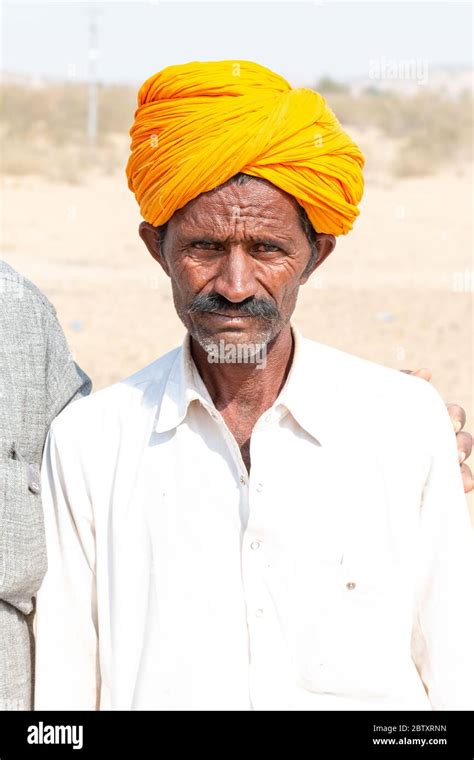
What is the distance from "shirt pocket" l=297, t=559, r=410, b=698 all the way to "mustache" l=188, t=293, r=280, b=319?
574 millimetres

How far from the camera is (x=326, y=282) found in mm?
13125

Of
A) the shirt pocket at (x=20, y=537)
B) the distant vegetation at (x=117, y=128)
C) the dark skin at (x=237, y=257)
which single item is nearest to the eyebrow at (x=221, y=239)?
the dark skin at (x=237, y=257)

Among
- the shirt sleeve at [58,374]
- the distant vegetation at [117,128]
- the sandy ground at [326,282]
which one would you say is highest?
the shirt sleeve at [58,374]

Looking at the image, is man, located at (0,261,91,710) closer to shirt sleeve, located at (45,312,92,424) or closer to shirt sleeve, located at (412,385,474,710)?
shirt sleeve, located at (45,312,92,424)

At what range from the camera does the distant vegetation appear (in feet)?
77.7

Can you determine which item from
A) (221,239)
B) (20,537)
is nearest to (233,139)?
(221,239)

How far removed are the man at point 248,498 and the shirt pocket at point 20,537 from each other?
0.12 ft

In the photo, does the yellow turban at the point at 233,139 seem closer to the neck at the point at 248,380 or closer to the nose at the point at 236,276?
the nose at the point at 236,276

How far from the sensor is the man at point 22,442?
2.74 meters

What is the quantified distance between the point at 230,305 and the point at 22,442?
0.59 m

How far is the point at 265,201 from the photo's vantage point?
8.90 feet

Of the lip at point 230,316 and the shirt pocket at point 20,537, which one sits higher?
the lip at point 230,316

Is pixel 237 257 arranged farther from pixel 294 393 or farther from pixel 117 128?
pixel 117 128

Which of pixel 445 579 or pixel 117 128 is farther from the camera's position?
pixel 117 128
